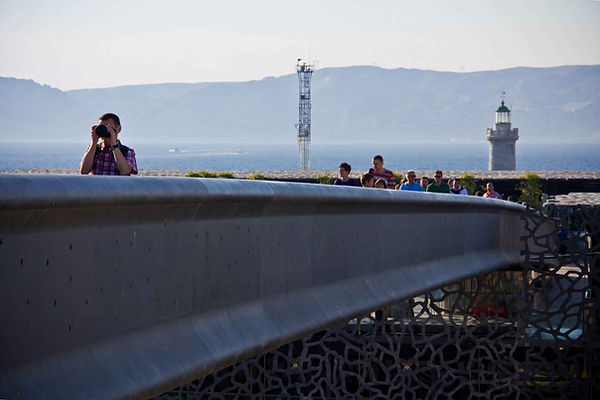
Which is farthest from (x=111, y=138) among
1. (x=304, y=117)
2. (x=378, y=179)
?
(x=304, y=117)

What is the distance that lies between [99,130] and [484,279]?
4062mm

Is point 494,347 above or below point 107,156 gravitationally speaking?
below

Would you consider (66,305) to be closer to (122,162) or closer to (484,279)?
(122,162)

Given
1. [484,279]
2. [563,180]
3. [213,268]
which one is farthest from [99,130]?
[563,180]

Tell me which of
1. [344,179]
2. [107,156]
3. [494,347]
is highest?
[107,156]

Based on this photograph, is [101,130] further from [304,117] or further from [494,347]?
[304,117]

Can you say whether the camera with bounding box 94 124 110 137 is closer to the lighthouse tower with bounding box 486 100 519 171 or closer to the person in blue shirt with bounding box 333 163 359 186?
the person in blue shirt with bounding box 333 163 359 186

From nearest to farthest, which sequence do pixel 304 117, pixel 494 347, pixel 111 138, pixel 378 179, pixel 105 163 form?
pixel 111 138
pixel 105 163
pixel 494 347
pixel 378 179
pixel 304 117

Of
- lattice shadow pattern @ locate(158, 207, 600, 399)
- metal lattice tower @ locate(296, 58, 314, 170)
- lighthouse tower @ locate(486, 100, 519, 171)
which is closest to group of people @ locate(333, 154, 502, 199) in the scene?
lattice shadow pattern @ locate(158, 207, 600, 399)

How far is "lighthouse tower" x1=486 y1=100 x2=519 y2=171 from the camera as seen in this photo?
154250 mm

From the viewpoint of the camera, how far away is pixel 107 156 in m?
6.58

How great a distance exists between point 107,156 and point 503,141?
6018 inches

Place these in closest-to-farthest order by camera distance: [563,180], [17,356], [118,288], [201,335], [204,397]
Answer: [17,356] < [118,288] < [201,335] < [204,397] < [563,180]

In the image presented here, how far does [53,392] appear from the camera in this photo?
8.57ft
